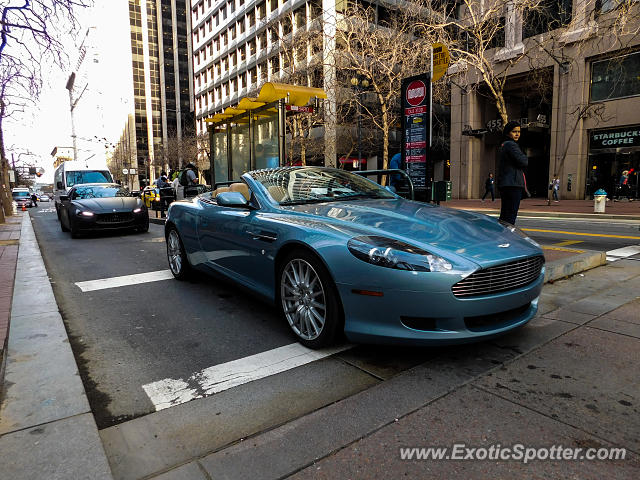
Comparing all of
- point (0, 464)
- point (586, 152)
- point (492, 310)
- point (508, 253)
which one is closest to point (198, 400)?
point (0, 464)

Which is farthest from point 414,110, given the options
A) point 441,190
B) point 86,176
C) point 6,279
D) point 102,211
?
point 86,176

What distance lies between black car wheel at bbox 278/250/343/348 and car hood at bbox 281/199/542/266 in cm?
37

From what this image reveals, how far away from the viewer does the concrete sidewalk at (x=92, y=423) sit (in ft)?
6.38

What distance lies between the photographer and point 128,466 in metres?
2.03

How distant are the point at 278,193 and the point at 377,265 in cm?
164

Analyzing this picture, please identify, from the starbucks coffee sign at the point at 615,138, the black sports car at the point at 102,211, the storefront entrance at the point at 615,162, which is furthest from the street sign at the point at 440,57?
the starbucks coffee sign at the point at 615,138

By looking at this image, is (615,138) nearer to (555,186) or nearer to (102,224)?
(555,186)

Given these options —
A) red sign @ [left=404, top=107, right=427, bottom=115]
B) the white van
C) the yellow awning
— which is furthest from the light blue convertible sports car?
the white van

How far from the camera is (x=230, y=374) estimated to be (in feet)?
9.80

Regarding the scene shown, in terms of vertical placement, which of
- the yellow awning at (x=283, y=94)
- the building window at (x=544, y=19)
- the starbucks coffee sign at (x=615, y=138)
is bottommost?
the yellow awning at (x=283, y=94)

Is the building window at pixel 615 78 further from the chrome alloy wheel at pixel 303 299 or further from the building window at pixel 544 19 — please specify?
the chrome alloy wheel at pixel 303 299

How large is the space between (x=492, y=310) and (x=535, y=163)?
33031 mm

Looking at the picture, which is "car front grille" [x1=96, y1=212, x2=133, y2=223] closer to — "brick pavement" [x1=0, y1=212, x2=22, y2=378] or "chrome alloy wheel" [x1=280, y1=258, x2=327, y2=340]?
"brick pavement" [x1=0, y1=212, x2=22, y2=378]

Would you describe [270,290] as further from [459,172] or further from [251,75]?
[251,75]
